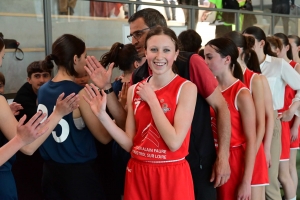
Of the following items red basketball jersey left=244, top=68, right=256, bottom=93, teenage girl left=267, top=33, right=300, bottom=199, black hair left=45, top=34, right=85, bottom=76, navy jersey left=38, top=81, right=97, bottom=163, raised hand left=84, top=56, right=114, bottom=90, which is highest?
black hair left=45, top=34, right=85, bottom=76

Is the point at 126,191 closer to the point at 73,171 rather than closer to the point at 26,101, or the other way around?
the point at 73,171

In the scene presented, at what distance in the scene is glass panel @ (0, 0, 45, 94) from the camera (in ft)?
11.9

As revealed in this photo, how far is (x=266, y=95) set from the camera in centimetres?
274

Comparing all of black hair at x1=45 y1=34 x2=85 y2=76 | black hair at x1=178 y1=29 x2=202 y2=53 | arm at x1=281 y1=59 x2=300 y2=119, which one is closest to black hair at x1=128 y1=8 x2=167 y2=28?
black hair at x1=45 y1=34 x2=85 y2=76

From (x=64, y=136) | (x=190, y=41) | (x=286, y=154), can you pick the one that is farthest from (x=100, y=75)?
(x=286, y=154)

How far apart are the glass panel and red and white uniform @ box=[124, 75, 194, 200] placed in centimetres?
204

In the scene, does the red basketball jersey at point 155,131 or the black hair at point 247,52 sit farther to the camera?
the black hair at point 247,52

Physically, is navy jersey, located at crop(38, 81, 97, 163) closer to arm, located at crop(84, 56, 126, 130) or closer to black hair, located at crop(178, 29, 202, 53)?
arm, located at crop(84, 56, 126, 130)

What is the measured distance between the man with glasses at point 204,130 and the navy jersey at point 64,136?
41 centimetres

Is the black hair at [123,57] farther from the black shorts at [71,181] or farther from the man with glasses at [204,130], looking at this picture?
the black shorts at [71,181]

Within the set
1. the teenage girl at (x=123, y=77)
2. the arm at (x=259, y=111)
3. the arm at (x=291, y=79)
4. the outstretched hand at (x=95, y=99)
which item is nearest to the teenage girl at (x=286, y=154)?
the arm at (x=291, y=79)

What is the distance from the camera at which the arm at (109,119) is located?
1.94 metres

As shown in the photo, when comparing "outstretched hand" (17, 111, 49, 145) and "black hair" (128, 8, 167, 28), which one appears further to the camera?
"black hair" (128, 8, 167, 28)

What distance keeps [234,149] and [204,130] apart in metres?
0.41
